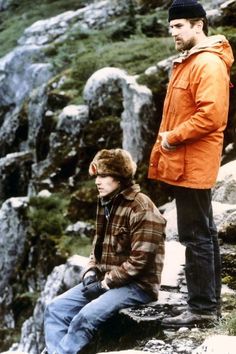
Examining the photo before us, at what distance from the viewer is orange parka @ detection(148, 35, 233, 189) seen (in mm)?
3961

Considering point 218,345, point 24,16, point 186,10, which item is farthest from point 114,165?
point 24,16

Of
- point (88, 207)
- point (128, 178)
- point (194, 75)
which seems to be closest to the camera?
point (194, 75)

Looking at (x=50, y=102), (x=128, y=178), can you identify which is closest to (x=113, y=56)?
(x=50, y=102)

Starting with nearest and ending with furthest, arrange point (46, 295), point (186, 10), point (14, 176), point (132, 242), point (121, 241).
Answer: point (186, 10) < point (132, 242) < point (121, 241) < point (46, 295) < point (14, 176)

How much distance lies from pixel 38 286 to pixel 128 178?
5416mm

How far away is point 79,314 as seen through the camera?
13.8 ft

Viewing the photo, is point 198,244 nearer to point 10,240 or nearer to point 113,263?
point 113,263

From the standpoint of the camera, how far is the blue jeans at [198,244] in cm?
417

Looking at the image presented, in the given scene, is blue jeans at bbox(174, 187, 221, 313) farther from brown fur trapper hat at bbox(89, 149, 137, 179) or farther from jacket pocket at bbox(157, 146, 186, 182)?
brown fur trapper hat at bbox(89, 149, 137, 179)

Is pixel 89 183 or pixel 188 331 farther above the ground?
pixel 188 331

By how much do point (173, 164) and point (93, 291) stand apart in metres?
1.13

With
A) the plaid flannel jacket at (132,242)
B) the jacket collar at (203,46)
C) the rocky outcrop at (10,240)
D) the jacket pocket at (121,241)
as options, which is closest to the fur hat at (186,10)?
the jacket collar at (203,46)

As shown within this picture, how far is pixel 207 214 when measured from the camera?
4227mm

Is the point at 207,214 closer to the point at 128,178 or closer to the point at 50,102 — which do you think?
the point at 128,178
